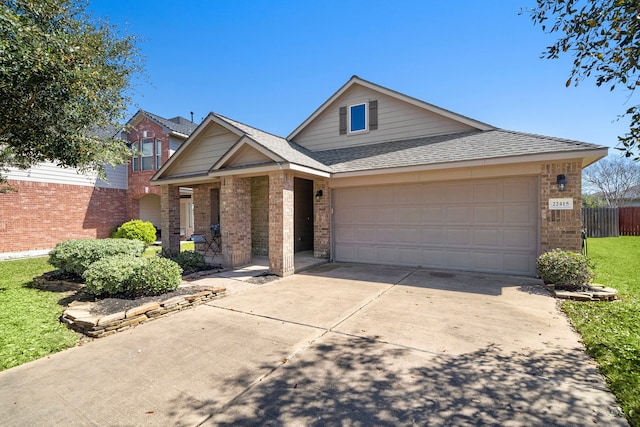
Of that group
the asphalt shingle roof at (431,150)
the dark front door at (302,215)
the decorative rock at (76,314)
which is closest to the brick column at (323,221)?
the asphalt shingle roof at (431,150)

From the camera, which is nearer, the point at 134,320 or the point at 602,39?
the point at 602,39

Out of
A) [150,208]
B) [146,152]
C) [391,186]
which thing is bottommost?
[150,208]

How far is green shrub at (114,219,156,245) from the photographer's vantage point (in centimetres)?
1531

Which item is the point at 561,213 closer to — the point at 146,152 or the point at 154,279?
the point at 154,279

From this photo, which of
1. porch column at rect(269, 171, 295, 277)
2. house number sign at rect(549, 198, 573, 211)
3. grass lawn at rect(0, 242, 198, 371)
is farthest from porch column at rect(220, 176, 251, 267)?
house number sign at rect(549, 198, 573, 211)

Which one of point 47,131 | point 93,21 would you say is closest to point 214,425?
point 47,131

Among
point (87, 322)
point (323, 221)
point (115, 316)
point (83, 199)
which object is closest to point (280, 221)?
point (323, 221)

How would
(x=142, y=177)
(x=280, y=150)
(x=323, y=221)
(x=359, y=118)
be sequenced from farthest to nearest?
1. (x=142, y=177)
2. (x=359, y=118)
3. (x=323, y=221)
4. (x=280, y=150)

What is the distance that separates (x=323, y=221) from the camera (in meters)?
10.4

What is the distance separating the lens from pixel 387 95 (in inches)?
428

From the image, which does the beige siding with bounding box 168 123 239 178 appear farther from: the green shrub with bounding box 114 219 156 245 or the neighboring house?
the neighboring house

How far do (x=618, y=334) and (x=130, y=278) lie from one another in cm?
812

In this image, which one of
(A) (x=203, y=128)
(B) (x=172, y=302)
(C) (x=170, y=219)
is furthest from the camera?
(C) (x=170, y=219)

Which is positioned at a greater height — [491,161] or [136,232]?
[491,161]
